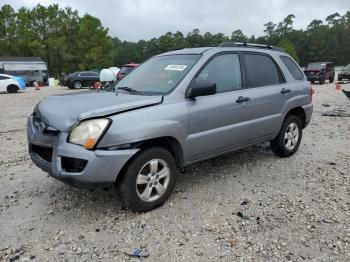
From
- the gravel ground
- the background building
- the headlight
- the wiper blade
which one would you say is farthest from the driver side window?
the background building

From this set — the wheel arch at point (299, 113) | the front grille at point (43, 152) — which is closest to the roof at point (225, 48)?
the wheel arch at point (299, 113)

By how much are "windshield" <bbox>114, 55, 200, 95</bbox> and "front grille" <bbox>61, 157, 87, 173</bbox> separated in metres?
1.23

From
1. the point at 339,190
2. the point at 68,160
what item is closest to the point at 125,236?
the point at 68,160

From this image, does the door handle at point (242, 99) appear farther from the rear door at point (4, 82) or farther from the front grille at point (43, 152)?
the rear door at point (4, 82)

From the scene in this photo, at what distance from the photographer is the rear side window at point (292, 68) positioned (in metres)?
5.95

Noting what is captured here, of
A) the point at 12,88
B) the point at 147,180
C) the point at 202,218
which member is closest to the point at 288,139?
the point at 202,218

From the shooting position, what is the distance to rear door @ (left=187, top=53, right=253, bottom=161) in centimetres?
430

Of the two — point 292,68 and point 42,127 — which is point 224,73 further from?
point 42,127

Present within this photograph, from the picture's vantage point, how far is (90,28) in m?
62.9

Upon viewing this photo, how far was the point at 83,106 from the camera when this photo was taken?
3.80 metres

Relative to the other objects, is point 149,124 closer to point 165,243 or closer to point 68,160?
point 68,160

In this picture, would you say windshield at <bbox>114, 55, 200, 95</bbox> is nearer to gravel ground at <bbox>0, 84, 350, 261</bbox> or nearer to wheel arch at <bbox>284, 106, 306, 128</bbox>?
gravel ground at <bbox>0, 84, 350, 261</bbox>

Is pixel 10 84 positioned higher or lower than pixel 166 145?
higher

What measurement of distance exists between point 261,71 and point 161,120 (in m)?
2.19
